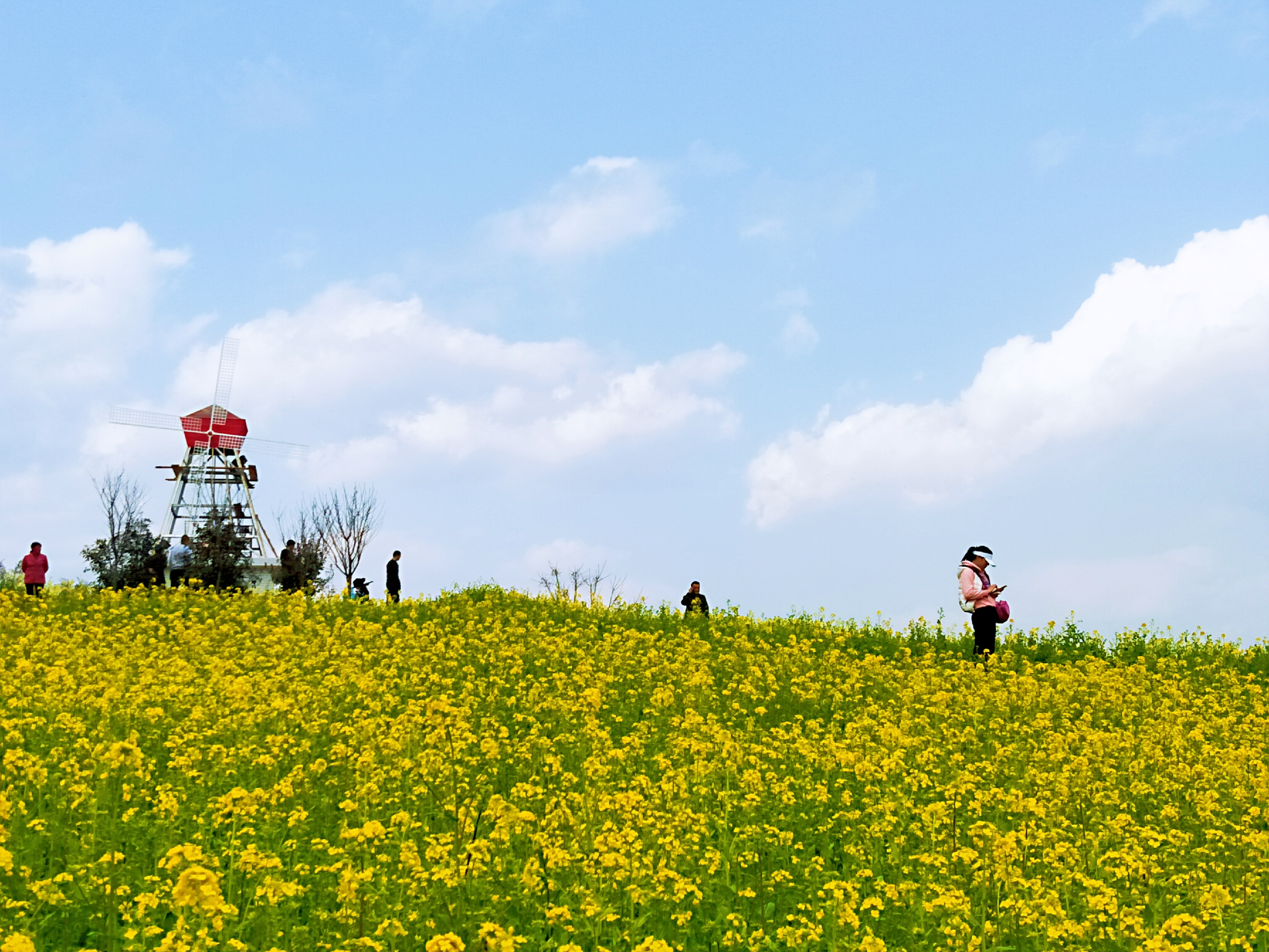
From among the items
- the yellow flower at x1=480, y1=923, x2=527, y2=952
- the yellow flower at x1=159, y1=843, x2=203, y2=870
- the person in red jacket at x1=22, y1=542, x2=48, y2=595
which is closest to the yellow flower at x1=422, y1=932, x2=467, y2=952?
the yellow flower at x1=480, y1=923, x2=527, y2=952

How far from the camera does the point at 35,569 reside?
28969mm

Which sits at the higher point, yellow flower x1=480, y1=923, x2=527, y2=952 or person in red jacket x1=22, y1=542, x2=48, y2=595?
person in red jacket x1=22, y1=542, x2=48, y2=595

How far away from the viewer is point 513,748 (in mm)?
11359

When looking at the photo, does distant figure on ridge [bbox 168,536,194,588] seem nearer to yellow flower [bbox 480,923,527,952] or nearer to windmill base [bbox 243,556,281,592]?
windmill base [bbox 243,556,281,592]

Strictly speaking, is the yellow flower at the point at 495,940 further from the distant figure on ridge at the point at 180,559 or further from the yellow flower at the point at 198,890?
the distant figure on ridge at the point at 180,559

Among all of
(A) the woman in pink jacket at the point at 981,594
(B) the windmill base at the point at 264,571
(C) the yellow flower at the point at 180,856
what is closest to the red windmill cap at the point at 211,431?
(B) the windmill base at the point at 264,571

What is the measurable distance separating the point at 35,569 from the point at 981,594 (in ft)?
80.1

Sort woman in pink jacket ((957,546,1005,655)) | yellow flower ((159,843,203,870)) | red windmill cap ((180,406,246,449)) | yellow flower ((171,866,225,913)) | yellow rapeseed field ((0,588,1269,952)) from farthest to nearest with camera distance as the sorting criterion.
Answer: red windmill cap ((180,406,246,449)), woman in pink jacket ((957,546,1005,655)), yellow rapeseed field ((0,588,1269,952)), yellow flower ((159,843,203,870)), yellow flower ((171,866,225,913))

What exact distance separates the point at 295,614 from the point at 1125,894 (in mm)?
16938

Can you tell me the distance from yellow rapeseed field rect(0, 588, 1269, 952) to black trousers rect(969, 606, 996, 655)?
9.88 feet

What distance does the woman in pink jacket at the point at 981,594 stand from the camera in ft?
72.3

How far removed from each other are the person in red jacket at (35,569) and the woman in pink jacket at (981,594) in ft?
→ 78.2

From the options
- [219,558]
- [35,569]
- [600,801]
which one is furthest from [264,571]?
[600,801]

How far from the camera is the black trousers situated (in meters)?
22.3
